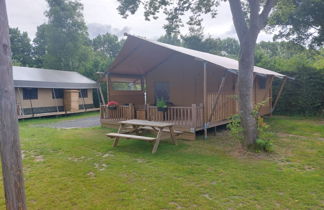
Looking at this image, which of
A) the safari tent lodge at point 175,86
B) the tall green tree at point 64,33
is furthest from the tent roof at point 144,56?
the tall green tree at point 64,33

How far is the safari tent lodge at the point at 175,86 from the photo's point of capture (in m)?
7.55

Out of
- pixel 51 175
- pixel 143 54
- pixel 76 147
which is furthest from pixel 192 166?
pixel 143 54

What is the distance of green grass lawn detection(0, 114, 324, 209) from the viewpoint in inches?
124

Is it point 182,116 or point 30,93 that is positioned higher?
point 30,93

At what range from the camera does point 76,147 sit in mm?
6324

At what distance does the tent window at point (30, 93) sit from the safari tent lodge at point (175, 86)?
6567 mm

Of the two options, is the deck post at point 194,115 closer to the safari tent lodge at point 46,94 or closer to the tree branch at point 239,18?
the tree branch at point 239,18

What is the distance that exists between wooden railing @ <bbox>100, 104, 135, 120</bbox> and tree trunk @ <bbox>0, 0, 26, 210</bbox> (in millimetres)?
6903

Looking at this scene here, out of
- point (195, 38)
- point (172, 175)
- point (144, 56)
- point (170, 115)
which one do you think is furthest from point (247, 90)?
point (195, 38)

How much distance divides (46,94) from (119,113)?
7.93 metres

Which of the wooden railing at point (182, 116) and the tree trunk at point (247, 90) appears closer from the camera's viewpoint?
the tree trunk at point (247, 90)

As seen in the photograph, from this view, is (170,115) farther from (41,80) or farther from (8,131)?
(41,80)

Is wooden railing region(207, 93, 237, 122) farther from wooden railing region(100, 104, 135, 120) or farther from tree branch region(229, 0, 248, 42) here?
wooden railing region(100, 104, 135, 120)

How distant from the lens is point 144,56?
30.3ft
